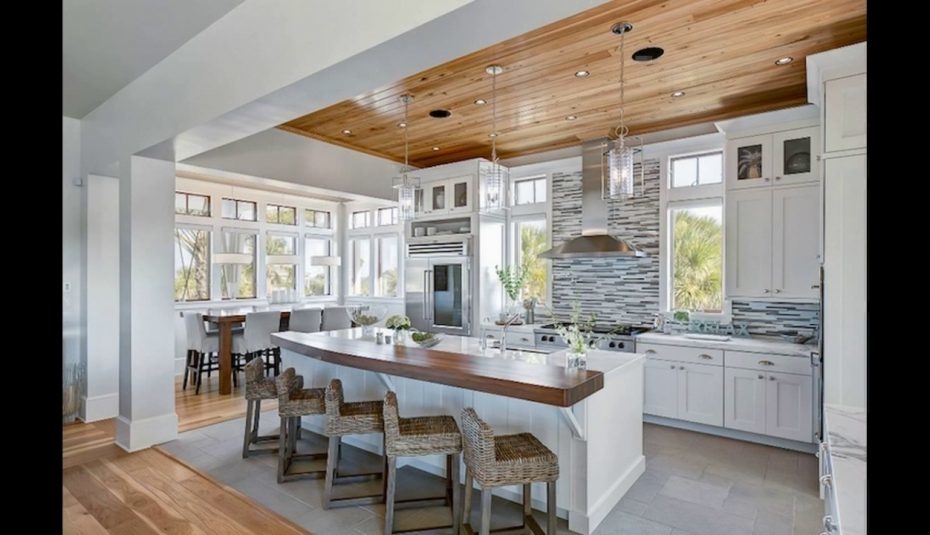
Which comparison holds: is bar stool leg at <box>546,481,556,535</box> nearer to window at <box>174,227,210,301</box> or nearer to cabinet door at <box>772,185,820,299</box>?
cabinet door at <box>772,185,820,299</box>

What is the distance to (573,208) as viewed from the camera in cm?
545

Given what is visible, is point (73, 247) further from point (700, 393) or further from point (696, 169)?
point (696, 169)

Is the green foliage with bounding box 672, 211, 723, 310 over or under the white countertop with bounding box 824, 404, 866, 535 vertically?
over

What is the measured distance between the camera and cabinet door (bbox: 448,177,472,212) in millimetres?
5535

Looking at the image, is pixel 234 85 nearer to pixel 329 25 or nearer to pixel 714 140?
pixel 329 25

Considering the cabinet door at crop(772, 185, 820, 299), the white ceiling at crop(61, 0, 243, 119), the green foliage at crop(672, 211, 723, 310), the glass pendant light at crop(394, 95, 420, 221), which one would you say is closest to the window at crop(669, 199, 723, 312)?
the green foliage at crop(672, 211, 723, 310)

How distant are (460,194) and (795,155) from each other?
10.8 ft

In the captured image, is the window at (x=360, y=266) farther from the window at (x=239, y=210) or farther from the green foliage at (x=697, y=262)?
the green foliage at (x=697, y=262)

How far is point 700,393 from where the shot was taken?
13.6ft

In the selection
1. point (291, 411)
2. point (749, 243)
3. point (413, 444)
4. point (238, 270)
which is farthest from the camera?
point (238, 270)

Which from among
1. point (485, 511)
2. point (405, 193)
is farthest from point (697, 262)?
point (485, 511)

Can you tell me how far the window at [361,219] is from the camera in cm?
852

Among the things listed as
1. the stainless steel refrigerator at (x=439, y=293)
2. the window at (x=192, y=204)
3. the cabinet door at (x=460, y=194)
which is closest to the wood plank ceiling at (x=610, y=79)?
the cabinet door at (x=460, y=194)

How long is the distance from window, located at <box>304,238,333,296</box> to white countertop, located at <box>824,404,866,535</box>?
25.2 feet
